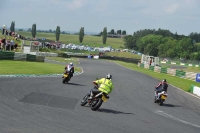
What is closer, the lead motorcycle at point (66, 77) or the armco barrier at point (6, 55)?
the lead motorcycle at point (66, 77)

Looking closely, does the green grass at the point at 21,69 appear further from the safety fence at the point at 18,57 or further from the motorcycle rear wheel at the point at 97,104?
the motorcycle rear wheel at the point at 97,104

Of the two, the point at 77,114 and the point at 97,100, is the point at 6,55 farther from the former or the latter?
the point at 77,114

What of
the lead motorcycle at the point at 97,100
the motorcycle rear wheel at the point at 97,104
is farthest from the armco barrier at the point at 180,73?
the motorcycle rear wheel at the point at 97,104

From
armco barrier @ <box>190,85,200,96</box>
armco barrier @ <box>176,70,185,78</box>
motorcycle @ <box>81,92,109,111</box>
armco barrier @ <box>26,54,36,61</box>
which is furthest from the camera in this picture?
armco barrier @ <box>176,70,185,78</box>

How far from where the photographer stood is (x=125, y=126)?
13531mm

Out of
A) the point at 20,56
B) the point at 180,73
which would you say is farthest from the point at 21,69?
the point at 180,73

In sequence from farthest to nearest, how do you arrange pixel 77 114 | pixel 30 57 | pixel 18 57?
pixel 30 57
pixel 18 57
pixel 77 114

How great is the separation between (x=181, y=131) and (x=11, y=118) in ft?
20.5

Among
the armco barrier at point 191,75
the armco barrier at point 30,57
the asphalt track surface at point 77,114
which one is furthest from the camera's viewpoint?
the armco barrier at point 191,75

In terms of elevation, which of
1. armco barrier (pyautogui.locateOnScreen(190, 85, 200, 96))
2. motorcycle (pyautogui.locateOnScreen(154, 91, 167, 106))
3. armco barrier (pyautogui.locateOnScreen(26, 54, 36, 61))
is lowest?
armco barrier (pyautogui.locateOnScreen(190, 85, 200, 96))

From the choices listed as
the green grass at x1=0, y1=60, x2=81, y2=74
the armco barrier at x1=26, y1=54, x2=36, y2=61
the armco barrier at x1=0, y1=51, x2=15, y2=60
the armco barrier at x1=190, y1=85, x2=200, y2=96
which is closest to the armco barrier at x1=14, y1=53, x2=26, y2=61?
the armco barrier at x1=0, y1=51, x2=15, y2=60

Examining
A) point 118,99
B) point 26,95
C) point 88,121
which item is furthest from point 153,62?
point 88,121

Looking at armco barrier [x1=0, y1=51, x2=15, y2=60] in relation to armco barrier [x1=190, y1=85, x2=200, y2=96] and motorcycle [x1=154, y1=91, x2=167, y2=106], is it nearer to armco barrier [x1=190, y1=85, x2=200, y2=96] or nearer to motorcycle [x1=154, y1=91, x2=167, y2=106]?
armco barrier [x1=190, y1=85, x2=200, y2=96]

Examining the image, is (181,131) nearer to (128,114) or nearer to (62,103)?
(128,114)
